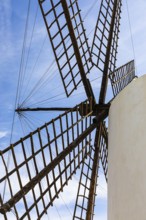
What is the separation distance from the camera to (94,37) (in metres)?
6.52

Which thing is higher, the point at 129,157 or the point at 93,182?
the point at 93,182

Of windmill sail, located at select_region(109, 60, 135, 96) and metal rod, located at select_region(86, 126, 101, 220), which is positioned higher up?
windmill sail, located at select_region(109, 60, 135, 96)

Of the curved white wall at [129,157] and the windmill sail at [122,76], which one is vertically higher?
the windmill sail at [122,76]

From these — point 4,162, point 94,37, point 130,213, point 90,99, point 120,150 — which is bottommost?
point 130,213

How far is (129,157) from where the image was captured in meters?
2.99

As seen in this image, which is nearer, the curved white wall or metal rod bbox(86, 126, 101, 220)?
the curved white wall

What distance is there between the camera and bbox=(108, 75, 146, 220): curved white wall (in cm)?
275

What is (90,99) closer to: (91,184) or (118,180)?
(91,184)

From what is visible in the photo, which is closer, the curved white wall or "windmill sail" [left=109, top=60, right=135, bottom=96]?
the curved white wall

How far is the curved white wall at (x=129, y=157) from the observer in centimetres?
275

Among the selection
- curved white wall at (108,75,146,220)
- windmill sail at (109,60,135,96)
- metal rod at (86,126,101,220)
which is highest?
windmill sail at (109,60,135,96)

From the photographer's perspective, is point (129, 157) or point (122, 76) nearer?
point (129, 157)

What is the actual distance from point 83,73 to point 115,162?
2.40 meters

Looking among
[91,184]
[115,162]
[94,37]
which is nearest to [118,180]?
[115,162]
